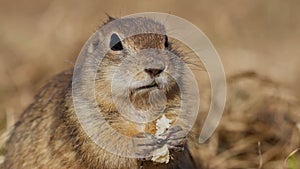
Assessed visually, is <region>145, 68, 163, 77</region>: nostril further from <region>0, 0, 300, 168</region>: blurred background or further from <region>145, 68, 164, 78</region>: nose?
<region>0, 0, 300, 168</region>: blurred background

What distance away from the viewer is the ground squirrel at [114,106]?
14.8 feet

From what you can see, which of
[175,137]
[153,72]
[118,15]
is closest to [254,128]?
[175,137]

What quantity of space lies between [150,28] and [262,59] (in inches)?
188

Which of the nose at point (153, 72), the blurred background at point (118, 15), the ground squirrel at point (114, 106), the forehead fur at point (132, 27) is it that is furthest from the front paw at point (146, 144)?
the blurred background at point (118, 15)

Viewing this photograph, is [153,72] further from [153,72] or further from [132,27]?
[132,27]

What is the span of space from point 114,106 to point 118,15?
604 cm

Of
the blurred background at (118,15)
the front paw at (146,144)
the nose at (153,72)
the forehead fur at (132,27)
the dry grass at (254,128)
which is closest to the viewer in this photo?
the nose at (153,72)

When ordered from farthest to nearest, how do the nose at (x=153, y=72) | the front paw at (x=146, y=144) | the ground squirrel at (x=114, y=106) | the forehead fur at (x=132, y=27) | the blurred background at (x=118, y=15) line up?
1. the blurred background at (x=118, y=15)
2. the forehead fur at (x=132, y=27)
3. the front paw at (x=146, y=144)
4. the ground squirrel at (x=114, y=106)
5. the nose at (x=153, y=72)

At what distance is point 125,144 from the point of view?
4754 mm

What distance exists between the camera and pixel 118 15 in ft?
34.9

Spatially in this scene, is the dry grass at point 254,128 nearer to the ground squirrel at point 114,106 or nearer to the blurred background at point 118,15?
the blurred background at point 118,15

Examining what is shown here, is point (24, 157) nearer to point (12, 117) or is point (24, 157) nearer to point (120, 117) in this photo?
point (120, 117)

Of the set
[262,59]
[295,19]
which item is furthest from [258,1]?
[262,59]

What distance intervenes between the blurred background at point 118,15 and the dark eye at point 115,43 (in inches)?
114
